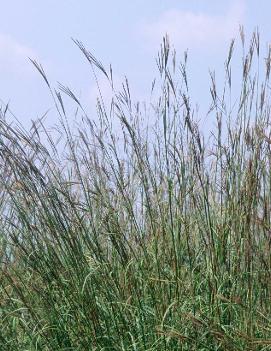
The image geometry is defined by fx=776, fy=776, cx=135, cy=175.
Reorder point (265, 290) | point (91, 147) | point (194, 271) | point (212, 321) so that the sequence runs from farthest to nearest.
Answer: point (91, 147), point (194, 271), point (265, 290), point (212, 321)

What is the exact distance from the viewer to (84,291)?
3010mm

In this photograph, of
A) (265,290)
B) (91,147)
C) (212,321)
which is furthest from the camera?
(91,147)

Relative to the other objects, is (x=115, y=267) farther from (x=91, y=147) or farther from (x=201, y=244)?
(x=91, y=147)

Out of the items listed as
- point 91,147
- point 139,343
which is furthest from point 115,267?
point 91,147

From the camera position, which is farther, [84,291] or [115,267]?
[115,267]

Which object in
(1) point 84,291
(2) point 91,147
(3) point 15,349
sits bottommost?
(3) point 15,349

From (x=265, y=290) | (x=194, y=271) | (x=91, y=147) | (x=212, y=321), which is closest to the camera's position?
(x=212, y=321)

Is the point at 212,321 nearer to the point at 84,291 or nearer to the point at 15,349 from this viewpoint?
the point at 84,291

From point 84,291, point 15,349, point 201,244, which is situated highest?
point 201,244

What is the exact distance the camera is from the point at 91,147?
4062 millimetres

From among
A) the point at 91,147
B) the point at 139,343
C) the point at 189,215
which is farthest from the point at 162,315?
the point at 91,147

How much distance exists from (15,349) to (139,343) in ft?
1.87

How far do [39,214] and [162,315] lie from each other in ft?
2.05

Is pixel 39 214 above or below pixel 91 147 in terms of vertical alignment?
below
